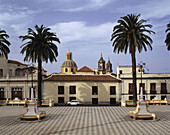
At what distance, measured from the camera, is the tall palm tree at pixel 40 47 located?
33.0 m

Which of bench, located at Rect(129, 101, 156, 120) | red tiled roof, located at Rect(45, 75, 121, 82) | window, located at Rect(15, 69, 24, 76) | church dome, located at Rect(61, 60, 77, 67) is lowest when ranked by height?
bench, located at Rect(129, 101, 156, 120)

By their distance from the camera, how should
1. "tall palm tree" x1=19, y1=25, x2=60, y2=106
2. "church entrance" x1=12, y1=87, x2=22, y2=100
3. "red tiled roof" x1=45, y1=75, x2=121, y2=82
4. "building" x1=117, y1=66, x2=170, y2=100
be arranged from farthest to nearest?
1. "building" x1=117, y1=66, x2=170, y2=100
2. "red tiled roof" x1=45, y1=75, x2=121, y2=82
3. "church entrance" x1=12, y1=87, x2=22, y2=100
4. "tall palm tree" x1=19, y1=25, x2=60, y2=106

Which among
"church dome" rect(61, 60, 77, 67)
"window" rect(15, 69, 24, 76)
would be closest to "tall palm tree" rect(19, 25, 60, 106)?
"window" rect(15, 69, 24, 76)

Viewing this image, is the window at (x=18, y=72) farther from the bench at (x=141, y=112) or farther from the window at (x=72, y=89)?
the bench at (x=141, y=112)

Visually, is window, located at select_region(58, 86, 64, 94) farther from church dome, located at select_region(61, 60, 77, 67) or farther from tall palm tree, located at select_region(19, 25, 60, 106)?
church dome, located at select_region(61, 60, 77, 67)

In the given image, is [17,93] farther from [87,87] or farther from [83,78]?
[87,87]

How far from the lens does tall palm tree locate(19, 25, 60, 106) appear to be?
3300cm

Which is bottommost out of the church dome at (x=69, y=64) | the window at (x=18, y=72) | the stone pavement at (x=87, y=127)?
the stone pavement at (x=87, y=127)

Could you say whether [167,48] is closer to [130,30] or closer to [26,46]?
[130,30]

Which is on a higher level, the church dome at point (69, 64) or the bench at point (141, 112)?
the church dome at point (69, 64)

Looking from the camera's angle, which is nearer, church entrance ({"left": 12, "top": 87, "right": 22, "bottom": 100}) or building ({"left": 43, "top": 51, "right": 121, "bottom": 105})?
church entrance ({"left": 12, "top": 87, "right": 22, "bottom": 100})

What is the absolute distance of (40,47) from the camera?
32.8 meters

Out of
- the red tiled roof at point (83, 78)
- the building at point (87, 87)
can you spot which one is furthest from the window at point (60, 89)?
the red tiled roof at point (83, 78)

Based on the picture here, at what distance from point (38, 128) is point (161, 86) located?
34.7 meters
